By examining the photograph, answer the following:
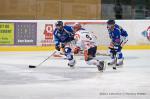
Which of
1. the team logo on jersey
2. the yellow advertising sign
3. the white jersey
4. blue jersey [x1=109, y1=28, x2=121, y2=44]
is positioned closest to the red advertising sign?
the yellow advertising sign

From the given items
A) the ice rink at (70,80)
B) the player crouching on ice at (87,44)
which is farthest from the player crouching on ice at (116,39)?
the player crouching on ice at (87,44)

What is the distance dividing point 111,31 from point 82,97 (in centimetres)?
422

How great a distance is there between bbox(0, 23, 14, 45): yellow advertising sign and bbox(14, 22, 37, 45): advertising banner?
14 cm

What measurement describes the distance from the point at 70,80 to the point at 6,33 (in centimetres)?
711

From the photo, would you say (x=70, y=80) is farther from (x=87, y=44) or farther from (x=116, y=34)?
(x=116, y=34)

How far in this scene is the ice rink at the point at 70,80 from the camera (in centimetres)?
852

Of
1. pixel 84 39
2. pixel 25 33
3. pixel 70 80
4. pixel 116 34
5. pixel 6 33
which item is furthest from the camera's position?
pixel 6 33

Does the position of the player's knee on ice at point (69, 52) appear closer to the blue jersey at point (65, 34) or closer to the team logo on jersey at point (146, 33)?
the blue jersey at point (65, 34)

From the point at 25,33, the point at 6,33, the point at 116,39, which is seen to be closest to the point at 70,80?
the point at 116,39

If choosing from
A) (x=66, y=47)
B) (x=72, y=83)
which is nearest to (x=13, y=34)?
(x=66, y=47)

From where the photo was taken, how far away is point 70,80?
1032cm

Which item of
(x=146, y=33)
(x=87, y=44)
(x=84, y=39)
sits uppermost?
(x=146, y=33)

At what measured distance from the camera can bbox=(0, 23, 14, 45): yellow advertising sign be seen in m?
16.9

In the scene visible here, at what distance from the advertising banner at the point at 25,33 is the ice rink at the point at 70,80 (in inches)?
91.5
